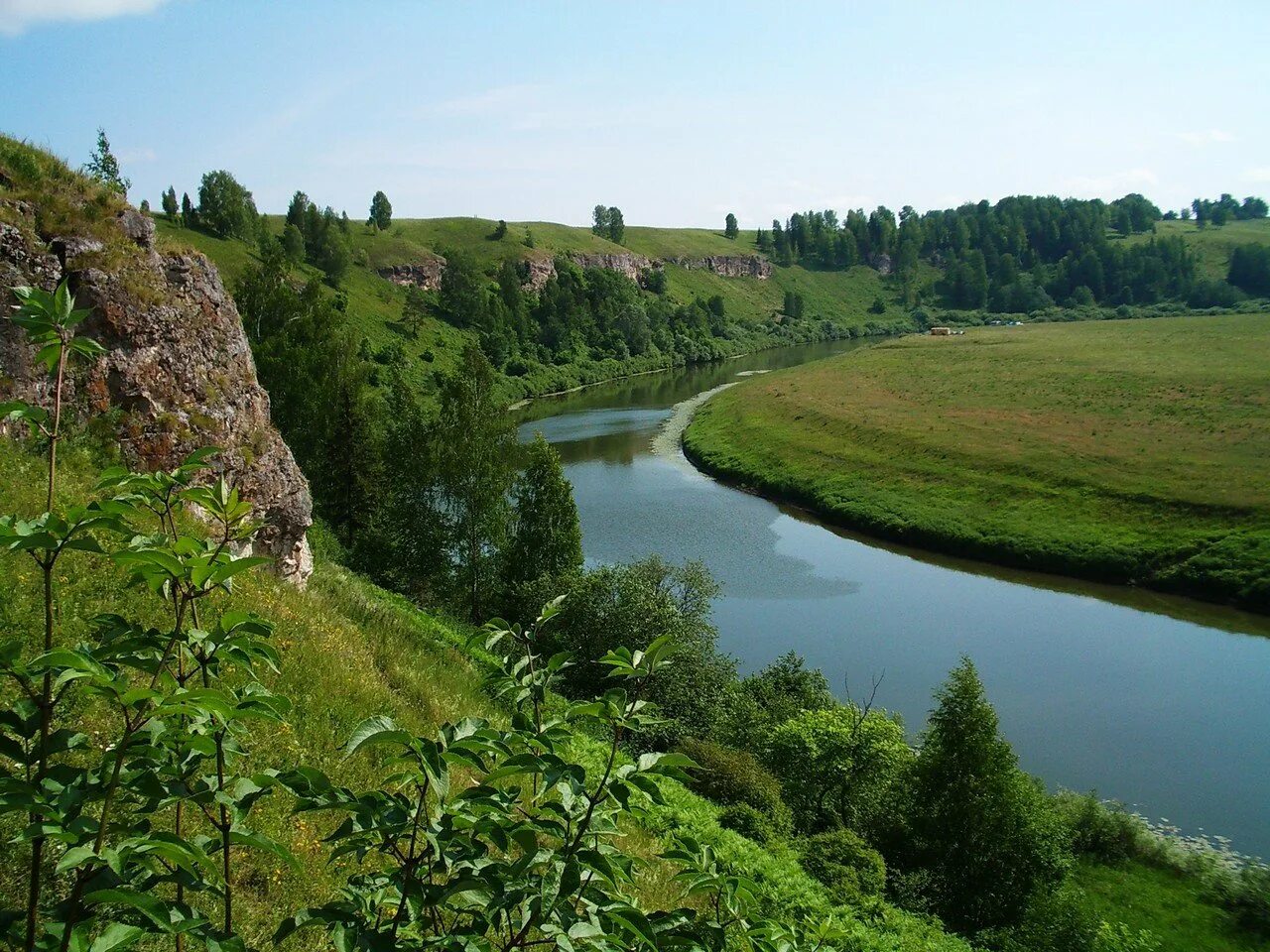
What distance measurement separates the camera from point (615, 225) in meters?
187

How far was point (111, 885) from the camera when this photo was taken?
7.80 ft

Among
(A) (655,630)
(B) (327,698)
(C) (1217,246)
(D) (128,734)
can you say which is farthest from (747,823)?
(C) (1217,246)

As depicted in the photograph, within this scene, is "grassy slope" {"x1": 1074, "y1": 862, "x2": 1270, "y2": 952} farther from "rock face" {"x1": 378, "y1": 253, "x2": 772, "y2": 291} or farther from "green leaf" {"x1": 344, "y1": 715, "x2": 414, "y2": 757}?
"rock face" {"x1": 378, "y1": 253, "x2": 772, "y2": 291}

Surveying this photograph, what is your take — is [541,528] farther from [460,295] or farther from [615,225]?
[615,225]

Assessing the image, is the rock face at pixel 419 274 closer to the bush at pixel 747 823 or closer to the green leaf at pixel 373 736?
the bush at pixel 747 823

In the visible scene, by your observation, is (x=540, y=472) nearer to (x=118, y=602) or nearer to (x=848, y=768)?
(x=848, y=768)

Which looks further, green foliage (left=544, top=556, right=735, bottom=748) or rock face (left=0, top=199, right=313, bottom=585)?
green foliage (left=544, top=556, right=735, bottom=748)

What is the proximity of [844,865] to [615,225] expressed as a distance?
183210 mm

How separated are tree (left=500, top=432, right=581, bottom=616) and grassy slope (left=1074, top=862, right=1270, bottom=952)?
60.6 feet

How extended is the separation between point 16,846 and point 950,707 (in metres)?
18.2

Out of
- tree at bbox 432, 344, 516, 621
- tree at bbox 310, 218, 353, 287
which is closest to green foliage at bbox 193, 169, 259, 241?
tree at bbox 310, 218, 353, 287

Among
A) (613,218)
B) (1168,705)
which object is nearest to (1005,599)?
(1168,705)

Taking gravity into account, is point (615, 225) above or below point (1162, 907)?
above

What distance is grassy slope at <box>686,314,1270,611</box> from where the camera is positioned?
40.8 meters
